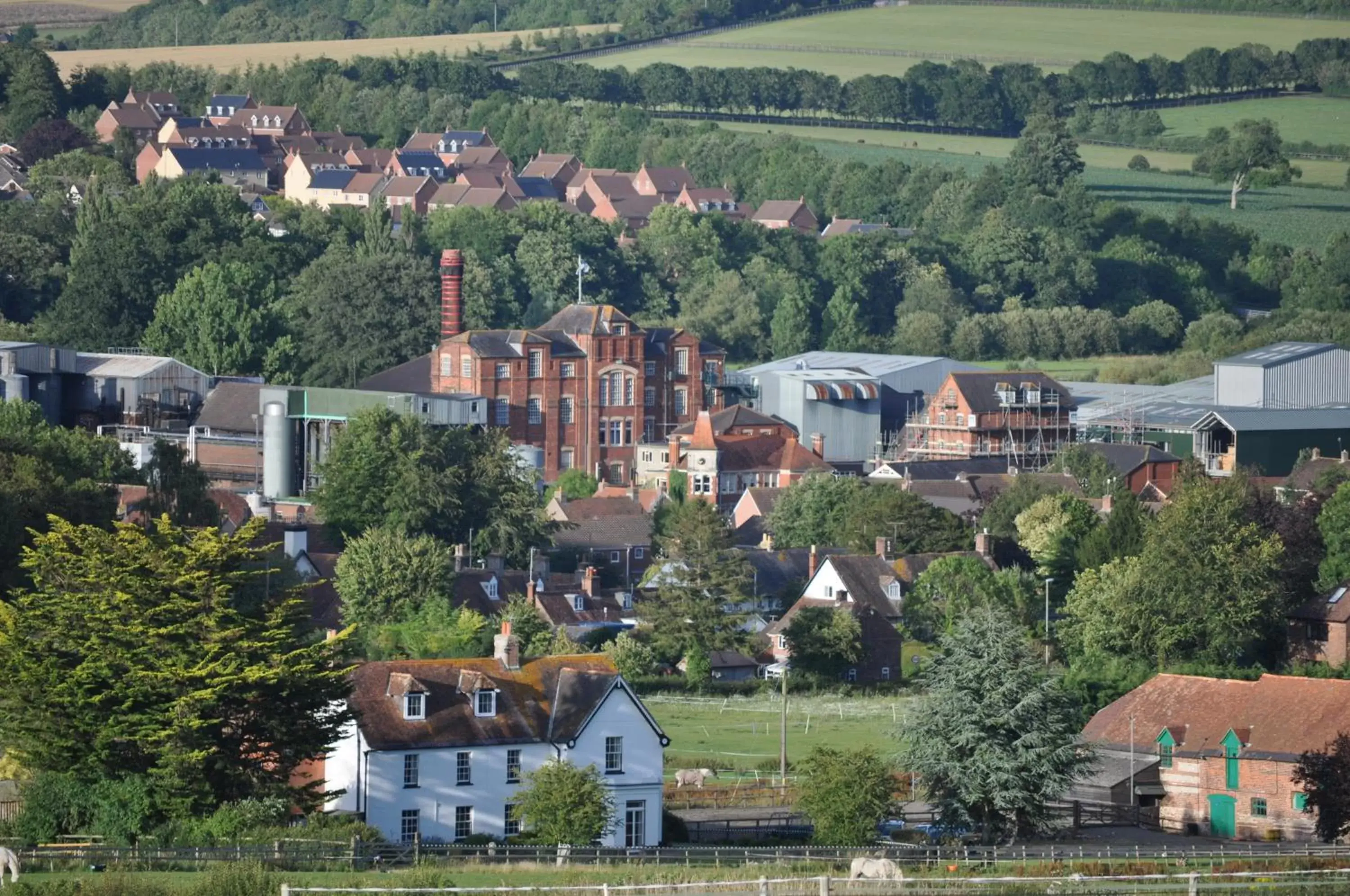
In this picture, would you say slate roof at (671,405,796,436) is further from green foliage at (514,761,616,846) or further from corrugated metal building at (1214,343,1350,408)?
green foliage at (514,761,616,846)

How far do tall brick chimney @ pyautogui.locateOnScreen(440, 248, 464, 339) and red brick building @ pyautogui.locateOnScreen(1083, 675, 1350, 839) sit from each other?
63.2 m

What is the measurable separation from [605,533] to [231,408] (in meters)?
18.4

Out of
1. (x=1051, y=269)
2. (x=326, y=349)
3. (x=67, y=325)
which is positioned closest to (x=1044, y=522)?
(x=326, y=349)

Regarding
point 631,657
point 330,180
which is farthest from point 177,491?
point 330,180

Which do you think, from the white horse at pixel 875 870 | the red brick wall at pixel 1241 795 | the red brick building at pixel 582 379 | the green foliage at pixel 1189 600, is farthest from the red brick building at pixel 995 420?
the white horse at pixel 875 870

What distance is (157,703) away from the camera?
150 feet

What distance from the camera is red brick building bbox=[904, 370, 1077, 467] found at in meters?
118

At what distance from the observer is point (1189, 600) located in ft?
250

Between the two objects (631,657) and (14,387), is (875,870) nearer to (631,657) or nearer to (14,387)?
(631,657)

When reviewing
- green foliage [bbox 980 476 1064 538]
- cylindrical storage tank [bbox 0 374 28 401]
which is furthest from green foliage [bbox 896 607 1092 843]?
cylindrical storage tank [bbox 0 374 28 401]

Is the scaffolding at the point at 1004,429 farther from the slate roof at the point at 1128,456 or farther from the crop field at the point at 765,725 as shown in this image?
the crop field at the point at 765,725

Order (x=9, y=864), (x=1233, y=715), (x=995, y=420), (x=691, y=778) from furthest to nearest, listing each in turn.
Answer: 1. (x=995, y=420)
2. (x=1233, y=715)
3. (x=691, y=778)
4. (x=9, y=864)

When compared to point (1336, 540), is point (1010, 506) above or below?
above

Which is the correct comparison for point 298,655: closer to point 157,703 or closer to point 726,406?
point 157,703
